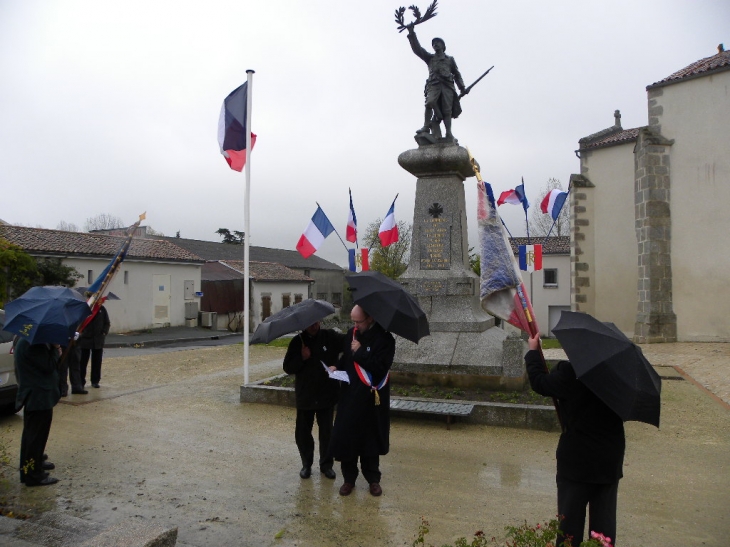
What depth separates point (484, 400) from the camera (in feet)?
23.7

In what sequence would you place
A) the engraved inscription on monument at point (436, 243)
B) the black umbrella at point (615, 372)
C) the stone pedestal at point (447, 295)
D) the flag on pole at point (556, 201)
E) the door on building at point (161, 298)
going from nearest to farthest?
the black umbrella at point (615, 372)
the stone pedestal at point (447, 295)
the engraved inscription on monument at point (436, 243)
the flag on pole at point (556, 201)
the door on building at point (161, 298)

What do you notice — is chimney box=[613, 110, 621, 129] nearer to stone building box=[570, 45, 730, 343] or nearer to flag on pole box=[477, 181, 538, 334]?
stone building box=[570, 45, 730, 343]

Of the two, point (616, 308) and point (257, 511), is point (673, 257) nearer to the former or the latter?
point (616, 308)

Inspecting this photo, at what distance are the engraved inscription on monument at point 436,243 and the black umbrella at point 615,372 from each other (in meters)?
6.67

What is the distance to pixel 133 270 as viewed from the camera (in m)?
25.7

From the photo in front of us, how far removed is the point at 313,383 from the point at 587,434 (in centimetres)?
243

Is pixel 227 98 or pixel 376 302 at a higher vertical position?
pixel 227 98

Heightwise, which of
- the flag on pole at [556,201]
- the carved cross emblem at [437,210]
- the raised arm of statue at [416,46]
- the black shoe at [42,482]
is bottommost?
the black shoe at [42,482]

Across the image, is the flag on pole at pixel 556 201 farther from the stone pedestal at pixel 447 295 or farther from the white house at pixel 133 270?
the white house at pixel 133 270

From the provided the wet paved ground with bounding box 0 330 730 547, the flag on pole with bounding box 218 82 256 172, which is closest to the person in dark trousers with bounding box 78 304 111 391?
the wet paved ground with bounding box 0 330 730 547

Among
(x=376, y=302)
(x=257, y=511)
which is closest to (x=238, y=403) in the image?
(x=257, y=511)

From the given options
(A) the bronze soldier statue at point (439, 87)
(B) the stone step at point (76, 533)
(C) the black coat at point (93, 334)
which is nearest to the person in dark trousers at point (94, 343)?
(C) the black coat at point (93, 334)

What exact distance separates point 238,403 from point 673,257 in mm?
14537

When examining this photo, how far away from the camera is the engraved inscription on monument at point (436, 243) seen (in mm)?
9633
